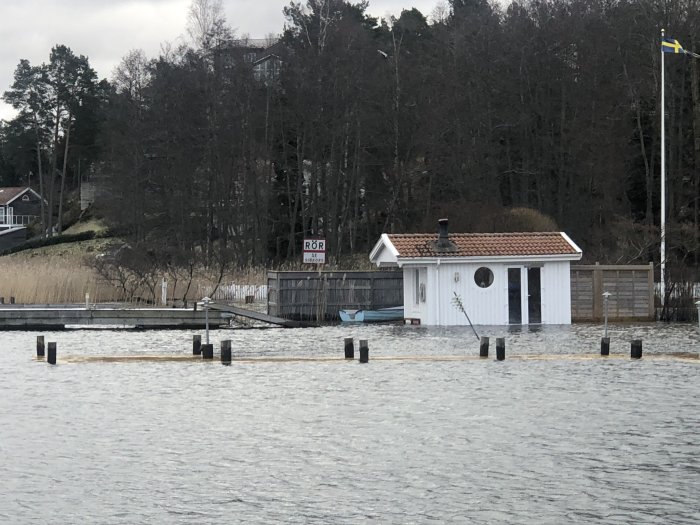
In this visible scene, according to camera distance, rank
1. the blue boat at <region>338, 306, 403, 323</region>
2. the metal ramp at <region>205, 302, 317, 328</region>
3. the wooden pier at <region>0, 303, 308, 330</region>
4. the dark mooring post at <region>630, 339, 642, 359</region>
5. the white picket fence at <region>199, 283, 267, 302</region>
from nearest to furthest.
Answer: the dark mooring post at <region>630, 339, 642, 359</region> → the wooden pier at <region>0, 303, 308, 330</region> → the metal ramp at <region>205, 302, 317, 328</region> → the blue boat at <region>338, 306, 403, 323</region> → the white picket fence at <region>199, 283, 267, 302</region>

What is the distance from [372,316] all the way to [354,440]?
27.6m

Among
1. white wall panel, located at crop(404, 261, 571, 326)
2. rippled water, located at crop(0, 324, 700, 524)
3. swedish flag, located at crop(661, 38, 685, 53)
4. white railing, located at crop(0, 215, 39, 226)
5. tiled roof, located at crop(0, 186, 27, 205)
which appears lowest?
rippled water, located at crop(0, 324, 700, 524)

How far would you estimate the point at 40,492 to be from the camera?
1708 cm

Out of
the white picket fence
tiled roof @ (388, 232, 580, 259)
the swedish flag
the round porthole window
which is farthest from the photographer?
the white picket fence

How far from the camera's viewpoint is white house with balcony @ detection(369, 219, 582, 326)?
44188 mm

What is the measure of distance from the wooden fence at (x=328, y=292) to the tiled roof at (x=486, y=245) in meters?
3.87

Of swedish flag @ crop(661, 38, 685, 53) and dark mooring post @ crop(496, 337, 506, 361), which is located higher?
swedish flag @ crop(661, 38, 685, 53)

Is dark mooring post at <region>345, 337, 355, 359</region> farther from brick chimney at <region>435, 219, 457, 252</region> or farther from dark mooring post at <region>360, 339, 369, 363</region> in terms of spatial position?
brick chimney at <region>435, 219, 457, 252</region>

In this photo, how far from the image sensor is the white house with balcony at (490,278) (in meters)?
44.2

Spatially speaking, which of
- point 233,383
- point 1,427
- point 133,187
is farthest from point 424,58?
point 1,427

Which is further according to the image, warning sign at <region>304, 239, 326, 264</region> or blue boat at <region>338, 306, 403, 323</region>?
warning sign at <region>304, 239, 326, 264</region>

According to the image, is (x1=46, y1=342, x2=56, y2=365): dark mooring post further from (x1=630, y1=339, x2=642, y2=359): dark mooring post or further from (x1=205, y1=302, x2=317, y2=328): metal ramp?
(x1=630, y1=339, x2=642, y2=359): dark mooring post

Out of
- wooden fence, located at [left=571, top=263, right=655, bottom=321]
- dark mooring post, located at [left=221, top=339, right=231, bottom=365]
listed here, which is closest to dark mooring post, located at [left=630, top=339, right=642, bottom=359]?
dark mooring post, located at [left=221, top=339, right=231, bottom=365]

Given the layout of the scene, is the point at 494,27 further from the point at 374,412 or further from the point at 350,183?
the point at 374,412
